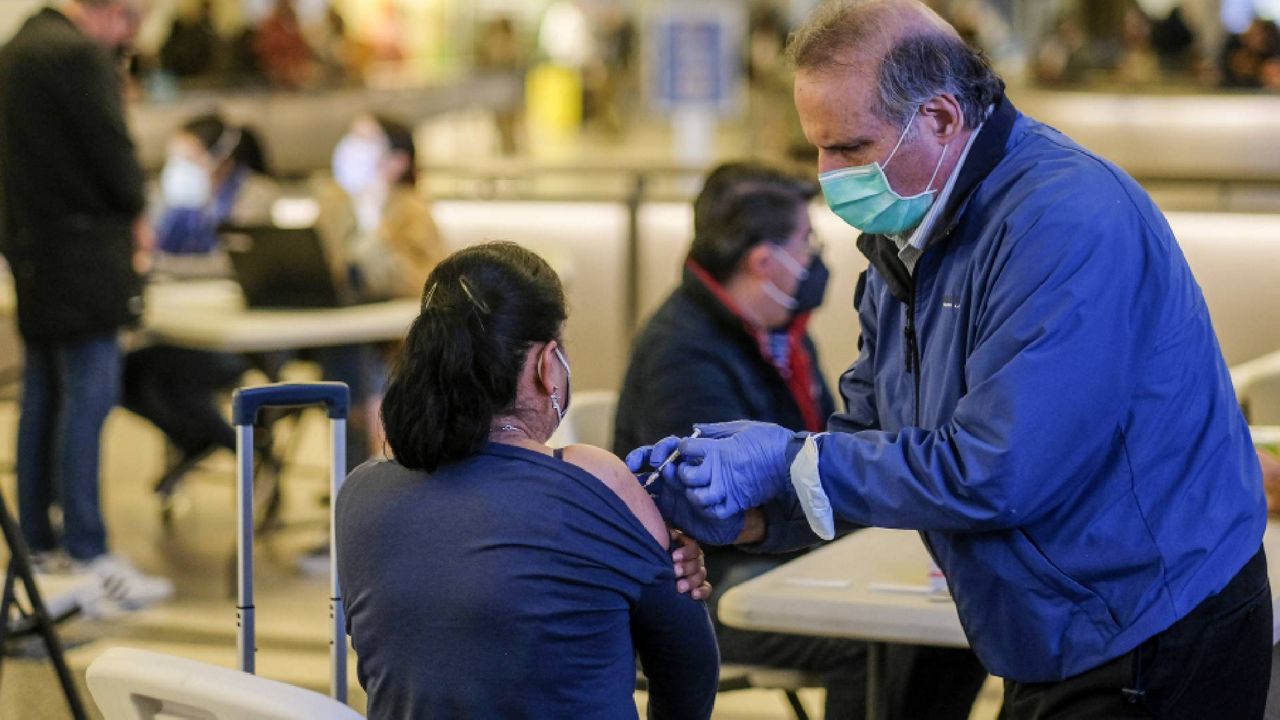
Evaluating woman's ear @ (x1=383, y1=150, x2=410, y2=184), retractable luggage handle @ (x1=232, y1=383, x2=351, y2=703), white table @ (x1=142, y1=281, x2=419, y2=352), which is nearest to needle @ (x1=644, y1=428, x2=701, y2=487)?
retractable luggage handle @ (x1=232, y1=383, x2=351, y2=703)

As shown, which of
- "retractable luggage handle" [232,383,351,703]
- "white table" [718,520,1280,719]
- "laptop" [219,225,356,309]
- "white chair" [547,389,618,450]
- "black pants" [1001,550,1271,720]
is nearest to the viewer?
"black pants" [1001,550,1271,720]

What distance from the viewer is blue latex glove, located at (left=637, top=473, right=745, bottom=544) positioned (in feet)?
6.57

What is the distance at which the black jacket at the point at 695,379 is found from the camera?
3.06 metres

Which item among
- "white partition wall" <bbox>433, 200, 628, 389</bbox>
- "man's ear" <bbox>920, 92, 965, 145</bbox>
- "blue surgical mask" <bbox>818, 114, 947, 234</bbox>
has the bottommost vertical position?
"white partition wall" <bbox>433, 200, 628, 389</bbox>

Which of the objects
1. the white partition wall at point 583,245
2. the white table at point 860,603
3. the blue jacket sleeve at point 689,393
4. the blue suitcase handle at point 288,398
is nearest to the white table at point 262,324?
Result: the white partition wall at point 583,245

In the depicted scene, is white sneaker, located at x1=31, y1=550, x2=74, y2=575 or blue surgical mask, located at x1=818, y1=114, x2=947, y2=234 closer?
blue surgical mask, located at x1=818, y1=114, x2=947, y2=234

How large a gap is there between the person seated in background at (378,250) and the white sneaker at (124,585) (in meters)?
0.85

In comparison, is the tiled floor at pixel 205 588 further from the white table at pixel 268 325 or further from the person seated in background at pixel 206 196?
the white table at pixel 268 325

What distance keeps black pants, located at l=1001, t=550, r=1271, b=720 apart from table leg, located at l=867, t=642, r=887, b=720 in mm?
589

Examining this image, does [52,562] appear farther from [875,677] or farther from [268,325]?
[875,677]

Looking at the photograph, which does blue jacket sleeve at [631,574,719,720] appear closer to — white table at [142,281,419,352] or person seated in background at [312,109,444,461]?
white table at [142,281,419,352]

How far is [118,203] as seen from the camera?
4926 mm

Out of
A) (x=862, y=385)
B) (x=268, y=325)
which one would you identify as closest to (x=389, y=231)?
(x=268, y=325)

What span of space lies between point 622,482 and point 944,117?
0.57m
